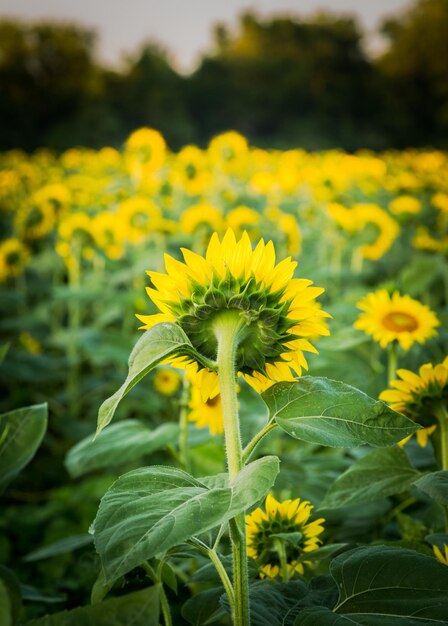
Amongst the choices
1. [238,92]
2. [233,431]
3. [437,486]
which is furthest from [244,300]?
[238,92]

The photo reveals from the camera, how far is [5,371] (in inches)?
75.6

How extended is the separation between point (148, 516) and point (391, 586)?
218mm

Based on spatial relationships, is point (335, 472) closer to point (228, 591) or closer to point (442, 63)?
point (228, 591)

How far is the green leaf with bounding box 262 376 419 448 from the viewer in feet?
1.66

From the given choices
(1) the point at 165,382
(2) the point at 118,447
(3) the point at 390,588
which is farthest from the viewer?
(1) the point at 165,382

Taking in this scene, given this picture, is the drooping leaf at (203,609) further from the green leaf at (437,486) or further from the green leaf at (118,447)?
the green leaf at (118,447)

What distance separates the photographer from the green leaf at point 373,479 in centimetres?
72

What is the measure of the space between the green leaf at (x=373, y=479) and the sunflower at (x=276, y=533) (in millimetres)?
39

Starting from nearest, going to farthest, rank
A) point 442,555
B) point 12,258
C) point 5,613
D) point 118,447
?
point 5,613 < point 442,555 < point 118,447 < point 12,258

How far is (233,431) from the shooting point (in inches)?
21.7

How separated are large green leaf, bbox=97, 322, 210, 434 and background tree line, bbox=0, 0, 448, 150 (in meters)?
11.9

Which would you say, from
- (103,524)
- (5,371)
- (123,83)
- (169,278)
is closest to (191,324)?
(169,278)

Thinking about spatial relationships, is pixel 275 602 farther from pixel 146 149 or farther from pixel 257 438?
pixel 146 149

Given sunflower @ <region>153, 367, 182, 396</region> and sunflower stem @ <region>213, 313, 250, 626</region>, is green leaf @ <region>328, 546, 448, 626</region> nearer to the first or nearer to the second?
sunflower stem @ <region>213, 313, 250, 626</region>
